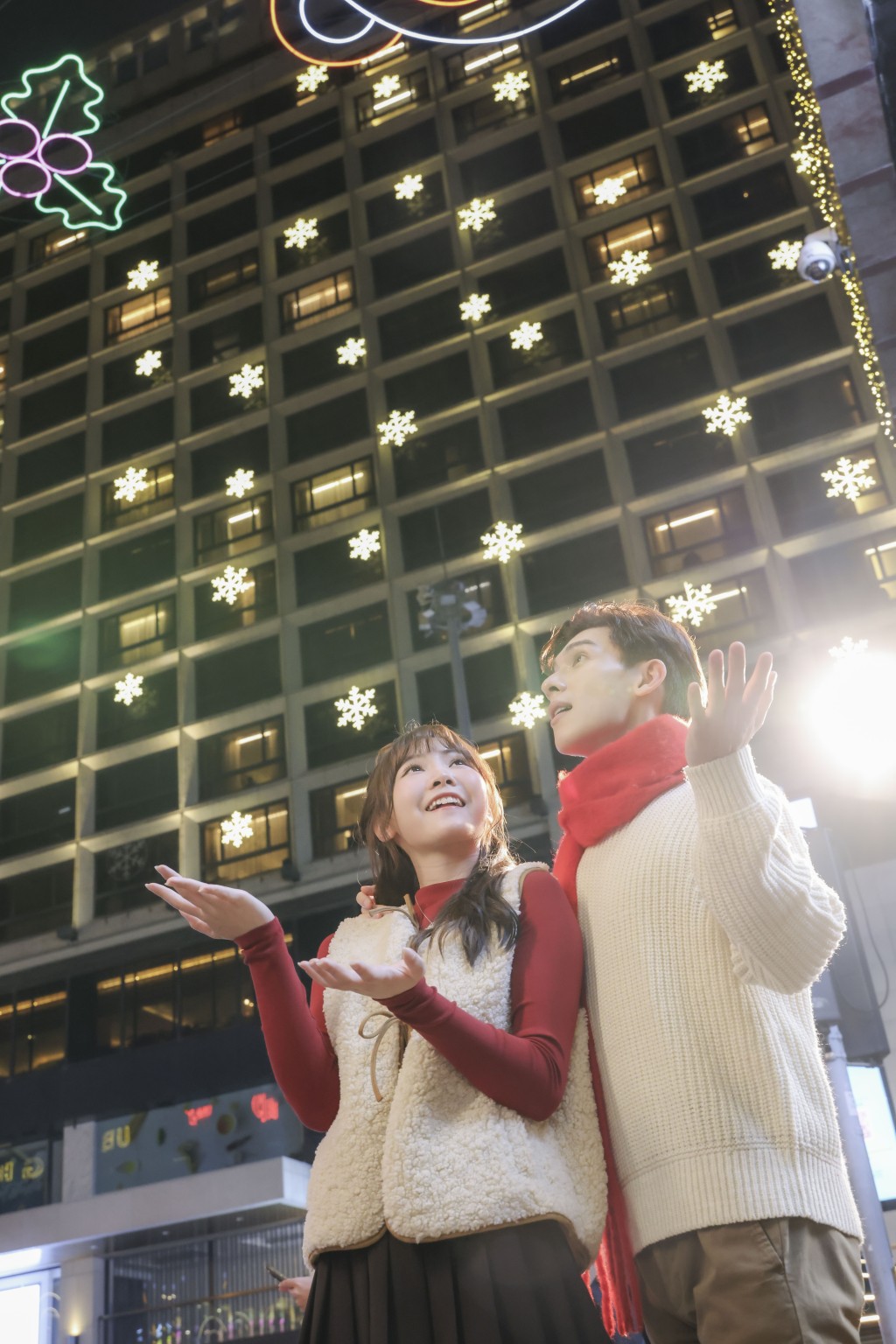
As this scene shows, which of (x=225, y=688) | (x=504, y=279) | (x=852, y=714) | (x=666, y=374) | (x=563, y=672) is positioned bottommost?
(x=563, y=672)

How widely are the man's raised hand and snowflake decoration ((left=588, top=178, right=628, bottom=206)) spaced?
90.1 ft

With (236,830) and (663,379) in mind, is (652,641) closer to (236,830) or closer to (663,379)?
(236,830)

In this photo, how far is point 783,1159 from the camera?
217cm

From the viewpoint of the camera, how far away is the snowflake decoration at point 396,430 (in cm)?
2709

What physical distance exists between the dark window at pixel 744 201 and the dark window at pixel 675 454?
4.78m

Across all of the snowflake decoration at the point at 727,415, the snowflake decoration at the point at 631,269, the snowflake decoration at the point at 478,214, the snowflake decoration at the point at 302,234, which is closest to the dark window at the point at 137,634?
the snowflake decoration at the point at 302,234

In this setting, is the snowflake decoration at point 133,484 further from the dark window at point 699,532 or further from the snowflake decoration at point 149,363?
the dark window at point 699,532

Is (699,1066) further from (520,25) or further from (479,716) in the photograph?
(520,25)

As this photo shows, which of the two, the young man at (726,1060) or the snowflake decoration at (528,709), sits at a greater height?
the snowflake decoration at (528,709)

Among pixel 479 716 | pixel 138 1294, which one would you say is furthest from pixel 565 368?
pixel 138 1294

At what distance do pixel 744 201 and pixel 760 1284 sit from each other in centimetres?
2733

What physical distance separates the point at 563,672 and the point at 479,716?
21.4m

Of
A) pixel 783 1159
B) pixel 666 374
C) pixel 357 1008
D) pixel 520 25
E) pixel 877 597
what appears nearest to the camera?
pixel 783 1159

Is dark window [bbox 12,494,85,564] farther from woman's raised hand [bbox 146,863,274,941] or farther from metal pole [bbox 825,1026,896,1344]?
woman's raised hand [bbox 146,863,274,941]
